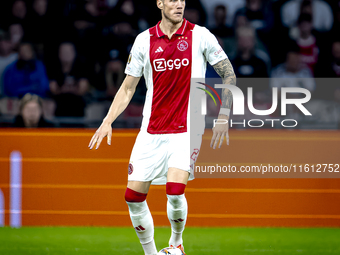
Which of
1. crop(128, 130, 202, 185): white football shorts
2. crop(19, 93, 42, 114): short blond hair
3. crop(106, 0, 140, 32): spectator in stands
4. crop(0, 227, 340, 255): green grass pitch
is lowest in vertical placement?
crop(0, 227, 340, 255): green grass pitch

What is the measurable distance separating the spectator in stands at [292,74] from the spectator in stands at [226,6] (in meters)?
0.94

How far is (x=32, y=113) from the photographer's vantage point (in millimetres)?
5852

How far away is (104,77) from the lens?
659 centimetres

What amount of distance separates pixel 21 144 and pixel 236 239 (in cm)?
249

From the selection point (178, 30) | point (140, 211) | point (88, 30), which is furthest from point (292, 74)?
point (140, 211)

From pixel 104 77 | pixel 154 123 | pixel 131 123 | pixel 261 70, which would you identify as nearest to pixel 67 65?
pixel 104 77

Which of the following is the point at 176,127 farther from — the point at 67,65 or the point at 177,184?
the point at 67,65

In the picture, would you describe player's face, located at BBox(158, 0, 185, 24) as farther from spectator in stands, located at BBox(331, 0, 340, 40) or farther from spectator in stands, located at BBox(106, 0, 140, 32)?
spectator in stands, located at BBox(331, 0, 340, 40)

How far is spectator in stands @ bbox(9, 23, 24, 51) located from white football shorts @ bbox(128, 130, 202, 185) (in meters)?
3.91

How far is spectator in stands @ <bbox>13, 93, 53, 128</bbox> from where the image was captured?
5.84 metres

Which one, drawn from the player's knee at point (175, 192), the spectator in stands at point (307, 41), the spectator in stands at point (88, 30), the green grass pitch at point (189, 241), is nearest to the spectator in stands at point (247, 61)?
the spectator in stands at point (307, 41)

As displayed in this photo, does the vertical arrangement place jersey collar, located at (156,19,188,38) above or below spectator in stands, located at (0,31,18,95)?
below

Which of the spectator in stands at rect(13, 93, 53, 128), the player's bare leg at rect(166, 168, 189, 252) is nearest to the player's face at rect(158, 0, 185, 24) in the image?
the player's bare leg at rect(166, 168, 189, 252)

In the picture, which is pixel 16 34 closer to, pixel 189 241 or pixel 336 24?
pixel 189 241
